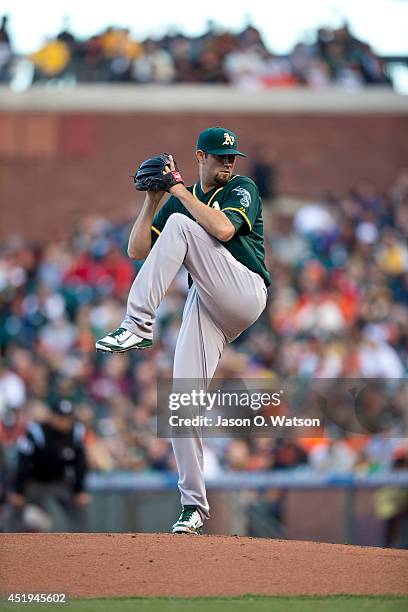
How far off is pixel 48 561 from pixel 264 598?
97 centimetres

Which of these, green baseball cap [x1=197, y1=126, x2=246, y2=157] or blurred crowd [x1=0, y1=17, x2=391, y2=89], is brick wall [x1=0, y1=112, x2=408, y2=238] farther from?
green baseball cap [x1=197, y1=126, x2=246, y2=157]

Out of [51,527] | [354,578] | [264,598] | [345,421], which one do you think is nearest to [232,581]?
[264,598]

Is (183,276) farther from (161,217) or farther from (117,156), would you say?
(161,217)

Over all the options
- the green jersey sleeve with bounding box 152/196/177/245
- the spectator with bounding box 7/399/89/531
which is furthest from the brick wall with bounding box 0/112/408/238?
the green jersey sleeve with bounding box 152/196/177/245

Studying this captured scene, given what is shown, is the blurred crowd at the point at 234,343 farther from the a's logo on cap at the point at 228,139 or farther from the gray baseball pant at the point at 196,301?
the a's logo on cap at the point at 228,139

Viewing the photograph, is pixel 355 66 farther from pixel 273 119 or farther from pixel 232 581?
pixel 232 581

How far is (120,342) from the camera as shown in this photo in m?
5.57

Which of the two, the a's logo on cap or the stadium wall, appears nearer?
the a's logo on cap

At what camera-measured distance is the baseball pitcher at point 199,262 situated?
5555mm

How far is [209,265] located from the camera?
564cm

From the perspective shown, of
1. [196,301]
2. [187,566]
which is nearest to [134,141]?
[196,301]

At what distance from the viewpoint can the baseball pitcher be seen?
5555mm

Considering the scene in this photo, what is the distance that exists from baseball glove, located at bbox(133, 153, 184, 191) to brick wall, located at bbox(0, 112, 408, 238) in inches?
462

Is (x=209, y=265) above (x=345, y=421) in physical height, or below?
below
